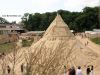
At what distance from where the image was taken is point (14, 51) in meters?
5.86

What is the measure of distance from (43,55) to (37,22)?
65.4 metres

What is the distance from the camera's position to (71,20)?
7000cm

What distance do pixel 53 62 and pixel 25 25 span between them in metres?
64.9

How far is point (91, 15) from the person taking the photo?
6638cm

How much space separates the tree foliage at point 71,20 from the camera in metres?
65.4

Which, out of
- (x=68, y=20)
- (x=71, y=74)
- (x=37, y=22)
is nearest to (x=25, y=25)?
(x=37, y=22)

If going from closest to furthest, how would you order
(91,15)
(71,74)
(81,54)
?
1. (71,74)
2. (81,54)
3. (91,15)

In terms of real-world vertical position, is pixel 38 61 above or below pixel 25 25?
above

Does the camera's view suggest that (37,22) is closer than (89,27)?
No

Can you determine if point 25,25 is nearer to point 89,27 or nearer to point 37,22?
point 37,22

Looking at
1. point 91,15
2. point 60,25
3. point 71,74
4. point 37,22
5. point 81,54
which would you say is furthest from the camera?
point 37,22

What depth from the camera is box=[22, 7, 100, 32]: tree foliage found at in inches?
2574

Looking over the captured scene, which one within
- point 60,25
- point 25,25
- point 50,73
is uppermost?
point 50,73

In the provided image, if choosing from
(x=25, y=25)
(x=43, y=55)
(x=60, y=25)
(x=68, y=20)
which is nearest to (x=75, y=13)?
(x=68, y=20)
